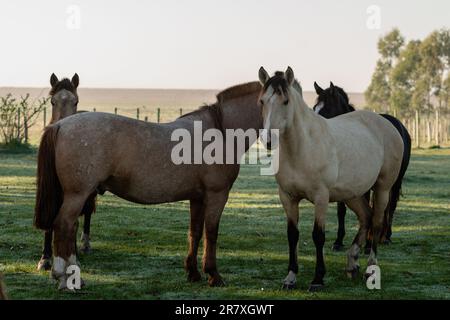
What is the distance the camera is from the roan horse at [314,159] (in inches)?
265

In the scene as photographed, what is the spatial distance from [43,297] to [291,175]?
2.78 meters

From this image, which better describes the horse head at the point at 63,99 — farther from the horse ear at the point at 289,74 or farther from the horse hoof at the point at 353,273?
the horse hoof at the point at 353,273

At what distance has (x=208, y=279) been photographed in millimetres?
7340

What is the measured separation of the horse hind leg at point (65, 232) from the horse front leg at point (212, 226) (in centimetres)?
135

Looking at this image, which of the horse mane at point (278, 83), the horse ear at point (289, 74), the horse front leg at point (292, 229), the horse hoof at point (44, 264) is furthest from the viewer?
the horse hoof at point (44, 264)

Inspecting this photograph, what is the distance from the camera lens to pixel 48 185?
6.86 metres

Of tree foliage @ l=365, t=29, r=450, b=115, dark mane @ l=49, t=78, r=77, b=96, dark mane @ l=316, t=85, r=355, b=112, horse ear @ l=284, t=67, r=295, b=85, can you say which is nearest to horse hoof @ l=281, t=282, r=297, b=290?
horse ear @ l=284, t=67, r=295, b=85

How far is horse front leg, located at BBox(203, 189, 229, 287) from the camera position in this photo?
7.24m

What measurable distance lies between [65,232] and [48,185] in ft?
1.78

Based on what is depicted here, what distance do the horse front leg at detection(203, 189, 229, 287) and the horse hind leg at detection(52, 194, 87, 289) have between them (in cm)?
135

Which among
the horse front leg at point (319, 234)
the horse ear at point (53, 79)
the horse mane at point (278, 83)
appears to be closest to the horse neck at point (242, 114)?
the horse mane at point (278, 83)

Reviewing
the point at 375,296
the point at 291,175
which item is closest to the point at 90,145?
the point at 291,175

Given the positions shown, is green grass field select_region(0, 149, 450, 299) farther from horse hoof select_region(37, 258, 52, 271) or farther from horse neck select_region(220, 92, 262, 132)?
horse neck select_region(220, 92, 262, 132)
